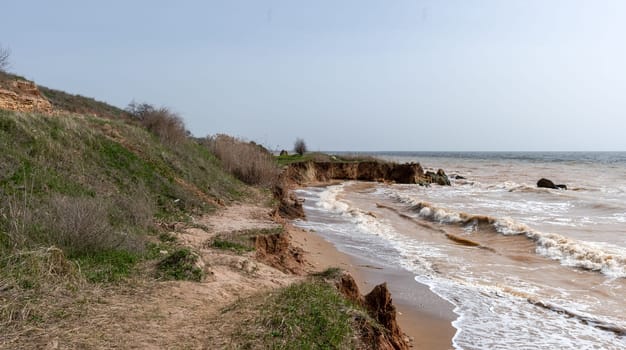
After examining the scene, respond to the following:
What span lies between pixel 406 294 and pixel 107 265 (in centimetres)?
498

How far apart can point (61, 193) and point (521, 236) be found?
12318 millimetres

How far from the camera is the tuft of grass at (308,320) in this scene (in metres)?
4.48

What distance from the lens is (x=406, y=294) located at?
8.53 metres

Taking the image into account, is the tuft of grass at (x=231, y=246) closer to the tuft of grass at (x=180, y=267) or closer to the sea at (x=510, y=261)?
the tuft of grass at (x=180, y=267)

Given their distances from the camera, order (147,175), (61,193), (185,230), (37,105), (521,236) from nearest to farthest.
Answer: (61,193)
(185,230)
(147,175)
(521,236)
(37,105)

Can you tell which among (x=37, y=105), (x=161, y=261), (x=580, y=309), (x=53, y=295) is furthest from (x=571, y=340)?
(x=37, y=105)

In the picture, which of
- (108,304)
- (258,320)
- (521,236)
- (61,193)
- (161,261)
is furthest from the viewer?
(521,236)

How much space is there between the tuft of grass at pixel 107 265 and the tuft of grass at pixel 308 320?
2.20 m

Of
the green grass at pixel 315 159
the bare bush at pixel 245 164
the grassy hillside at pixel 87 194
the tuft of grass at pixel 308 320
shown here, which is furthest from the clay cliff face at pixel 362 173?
the tuft of grass at pixel 308 320

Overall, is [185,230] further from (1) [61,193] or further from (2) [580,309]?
(2) [580,309]

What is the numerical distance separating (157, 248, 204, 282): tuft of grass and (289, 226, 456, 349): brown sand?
3.06 m

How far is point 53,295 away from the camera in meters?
5.08

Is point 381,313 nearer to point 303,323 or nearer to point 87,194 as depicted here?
point 303,323

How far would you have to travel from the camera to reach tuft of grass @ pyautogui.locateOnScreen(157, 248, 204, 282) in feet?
21.5
